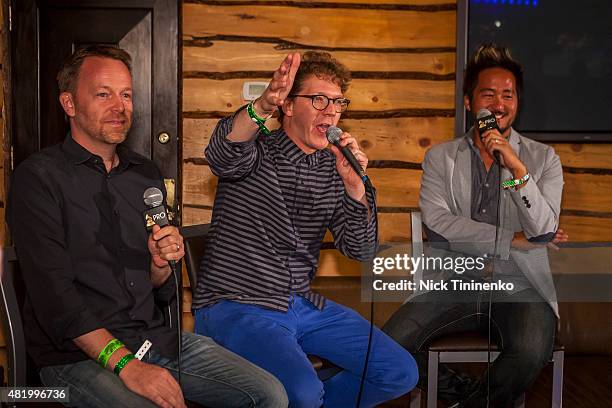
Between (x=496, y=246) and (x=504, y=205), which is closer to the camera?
(x=496, y=246)

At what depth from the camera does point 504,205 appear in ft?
9.98

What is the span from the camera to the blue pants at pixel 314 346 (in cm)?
243

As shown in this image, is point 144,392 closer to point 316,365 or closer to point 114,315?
point 114,315

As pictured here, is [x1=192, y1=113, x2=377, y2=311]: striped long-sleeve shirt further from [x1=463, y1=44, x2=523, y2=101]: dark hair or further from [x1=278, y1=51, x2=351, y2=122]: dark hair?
[x1=463, y1=44, x2=523, y2=101]: dark hair

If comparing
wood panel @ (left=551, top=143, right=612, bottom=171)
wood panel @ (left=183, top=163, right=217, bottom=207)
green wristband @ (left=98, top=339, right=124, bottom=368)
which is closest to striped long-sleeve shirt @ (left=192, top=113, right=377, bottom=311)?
green wristband @ (left=98, top=339, right=124, bottom=368)

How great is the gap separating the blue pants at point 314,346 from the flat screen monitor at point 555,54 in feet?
Result: 6.93

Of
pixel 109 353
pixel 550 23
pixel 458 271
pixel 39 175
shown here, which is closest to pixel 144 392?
pixel 109 353

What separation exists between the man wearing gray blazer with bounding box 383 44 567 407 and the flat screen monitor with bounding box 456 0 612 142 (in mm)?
1118

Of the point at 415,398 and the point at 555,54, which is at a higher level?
the point at 555,54

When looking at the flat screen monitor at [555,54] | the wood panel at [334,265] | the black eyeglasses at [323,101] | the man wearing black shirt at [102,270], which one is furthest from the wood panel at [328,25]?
the man wearing black shirt at [102,270]

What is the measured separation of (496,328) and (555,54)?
1995mm

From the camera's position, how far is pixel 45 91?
4.36 meters

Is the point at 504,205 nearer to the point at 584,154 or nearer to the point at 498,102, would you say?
the point at 498,102

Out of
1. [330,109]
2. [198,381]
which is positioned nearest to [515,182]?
[330,109]
